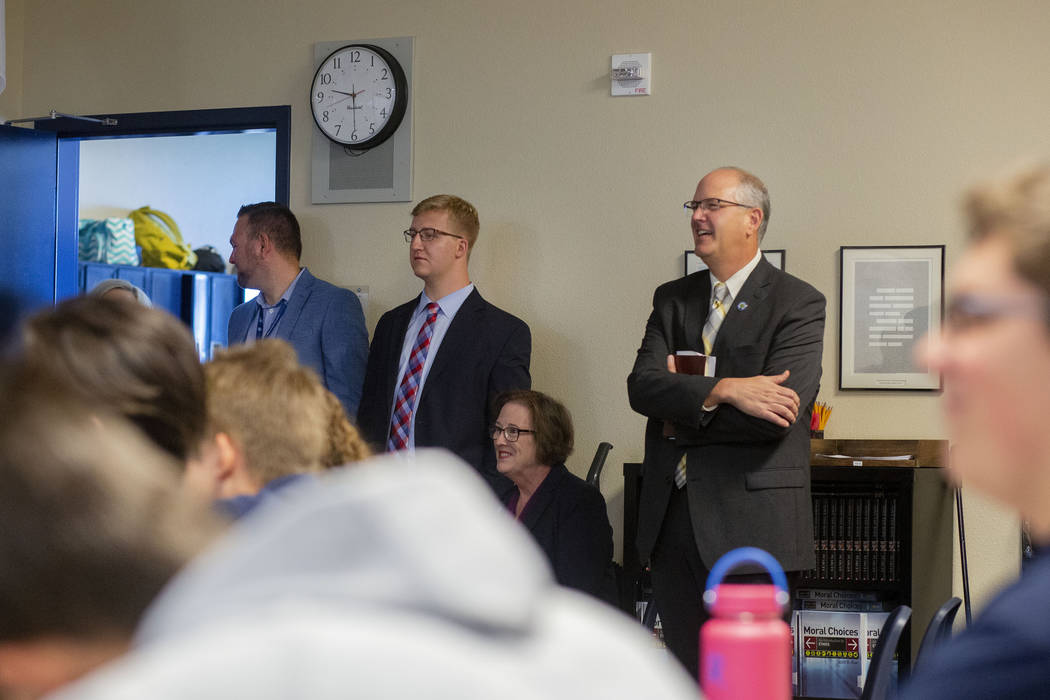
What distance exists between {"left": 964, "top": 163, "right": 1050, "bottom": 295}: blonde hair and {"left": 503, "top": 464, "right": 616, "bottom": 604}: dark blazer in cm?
237

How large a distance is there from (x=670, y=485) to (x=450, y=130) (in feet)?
6.86

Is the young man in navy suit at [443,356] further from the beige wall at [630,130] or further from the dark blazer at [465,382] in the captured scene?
the beige wall at [630,130]

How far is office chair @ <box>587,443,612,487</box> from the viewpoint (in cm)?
411

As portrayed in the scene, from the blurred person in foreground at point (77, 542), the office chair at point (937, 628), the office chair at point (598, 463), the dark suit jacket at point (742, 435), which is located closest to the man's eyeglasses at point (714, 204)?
the dark suit jacket at point (742, 435)

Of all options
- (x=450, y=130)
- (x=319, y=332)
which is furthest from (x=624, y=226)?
(x=319, y=332)

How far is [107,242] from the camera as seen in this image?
22.6ft

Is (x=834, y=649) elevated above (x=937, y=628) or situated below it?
below

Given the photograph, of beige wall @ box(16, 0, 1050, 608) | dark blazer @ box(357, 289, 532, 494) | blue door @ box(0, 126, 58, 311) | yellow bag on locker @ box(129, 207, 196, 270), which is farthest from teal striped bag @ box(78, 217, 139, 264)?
dark blazer @ box(357, 289, 532, 494)

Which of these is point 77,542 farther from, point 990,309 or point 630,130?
point 630,130

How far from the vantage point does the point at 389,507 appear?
55cm

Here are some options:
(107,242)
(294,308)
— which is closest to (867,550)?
(294,308)

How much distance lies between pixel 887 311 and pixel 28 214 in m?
3.68

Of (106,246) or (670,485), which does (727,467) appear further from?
(106,246)

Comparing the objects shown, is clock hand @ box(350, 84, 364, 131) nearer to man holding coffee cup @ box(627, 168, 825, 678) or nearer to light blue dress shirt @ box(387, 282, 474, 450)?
light blue dress shirt @ box(387, 282, 474, 450)
